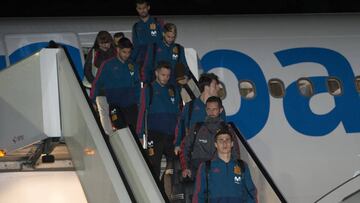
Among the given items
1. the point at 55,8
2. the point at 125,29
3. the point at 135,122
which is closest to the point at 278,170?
the point at 125,29

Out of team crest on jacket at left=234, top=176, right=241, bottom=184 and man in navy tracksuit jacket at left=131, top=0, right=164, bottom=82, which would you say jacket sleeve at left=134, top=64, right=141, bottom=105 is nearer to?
man in navy tracksuit jacket at left=131, top=0, right=164, bottom=82

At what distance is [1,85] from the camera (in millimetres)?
9852

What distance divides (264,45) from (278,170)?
2047 mm

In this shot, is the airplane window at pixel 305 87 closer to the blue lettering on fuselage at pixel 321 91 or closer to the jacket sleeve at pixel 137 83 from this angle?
the blue lettering on fuselage at pixel 321 91

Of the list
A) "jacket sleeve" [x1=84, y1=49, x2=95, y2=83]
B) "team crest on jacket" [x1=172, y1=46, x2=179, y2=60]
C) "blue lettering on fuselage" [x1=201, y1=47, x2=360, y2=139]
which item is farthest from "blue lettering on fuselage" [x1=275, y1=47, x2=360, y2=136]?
"jacket sleeve" [x1=84, y1=49, x2=95, y2=83]

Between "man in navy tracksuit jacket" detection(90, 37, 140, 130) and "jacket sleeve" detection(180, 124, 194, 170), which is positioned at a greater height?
"man in navy tracksuit jacket" detection(90, 37, 140, 130)

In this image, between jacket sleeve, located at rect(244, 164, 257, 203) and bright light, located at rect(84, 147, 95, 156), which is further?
bright light, located at rect(84, 147, 95, 156)

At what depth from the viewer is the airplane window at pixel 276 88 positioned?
1373 cm

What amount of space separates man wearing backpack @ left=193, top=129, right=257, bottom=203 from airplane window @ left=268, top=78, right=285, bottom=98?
6022 mm

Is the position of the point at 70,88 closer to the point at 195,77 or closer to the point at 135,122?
the point at 135,122

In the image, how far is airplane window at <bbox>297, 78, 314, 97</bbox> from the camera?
13750 mm

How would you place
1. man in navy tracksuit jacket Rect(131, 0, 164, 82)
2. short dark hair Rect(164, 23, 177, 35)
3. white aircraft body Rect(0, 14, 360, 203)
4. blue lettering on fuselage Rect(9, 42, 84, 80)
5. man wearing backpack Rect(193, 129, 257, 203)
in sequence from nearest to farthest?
man wearing backpack Rect(193, 129, 257, 203)
short dark hair Rect(164, 23, 177, 35)
man in navy tracksuit jacket Rect(131, 0, 164, 82)
blue lettering on fuselage Rect(9, 42, 84, 80)
white aircraft body Rect(0, 14, 360, 203)

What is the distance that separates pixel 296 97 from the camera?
1370 cm

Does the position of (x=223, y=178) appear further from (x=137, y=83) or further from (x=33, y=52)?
(x=33, y=52)
